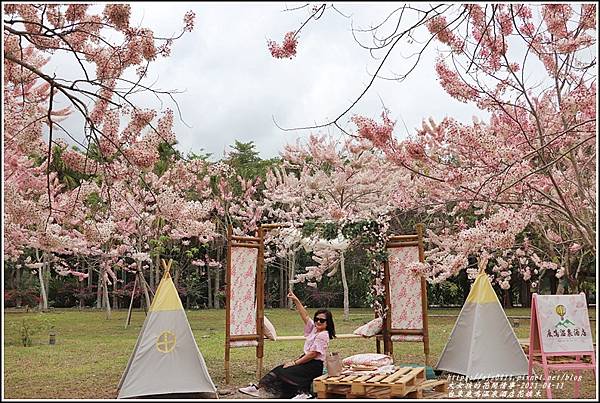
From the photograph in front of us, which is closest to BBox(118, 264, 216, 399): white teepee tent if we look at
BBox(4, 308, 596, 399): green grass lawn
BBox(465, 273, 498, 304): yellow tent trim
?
BBox(4, 308, 596, 399): green grass lawn

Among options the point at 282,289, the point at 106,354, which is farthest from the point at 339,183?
the point at 106,354

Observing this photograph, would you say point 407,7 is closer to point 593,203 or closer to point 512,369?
point 593,203

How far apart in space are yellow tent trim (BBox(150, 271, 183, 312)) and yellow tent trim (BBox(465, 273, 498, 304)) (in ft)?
10.7

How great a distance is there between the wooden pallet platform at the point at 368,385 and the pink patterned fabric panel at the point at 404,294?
1609 mm

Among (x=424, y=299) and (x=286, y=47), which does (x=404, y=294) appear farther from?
(x=286, y=47)

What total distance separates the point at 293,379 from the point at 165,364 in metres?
1.23

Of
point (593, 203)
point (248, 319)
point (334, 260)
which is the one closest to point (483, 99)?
point (593, 203)

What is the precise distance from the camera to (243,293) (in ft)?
23.7

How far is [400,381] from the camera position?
18.0 ft

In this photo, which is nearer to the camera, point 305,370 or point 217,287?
point 305,370

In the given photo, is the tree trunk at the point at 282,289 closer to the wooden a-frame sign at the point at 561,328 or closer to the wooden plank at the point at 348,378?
the wooden plank at the point at 348,378

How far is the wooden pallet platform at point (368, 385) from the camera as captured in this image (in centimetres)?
543

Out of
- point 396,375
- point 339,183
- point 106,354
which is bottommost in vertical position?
point 106,354

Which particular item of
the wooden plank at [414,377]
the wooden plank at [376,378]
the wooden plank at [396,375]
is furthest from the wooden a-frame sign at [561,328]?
the wooden plank at [376,378]
